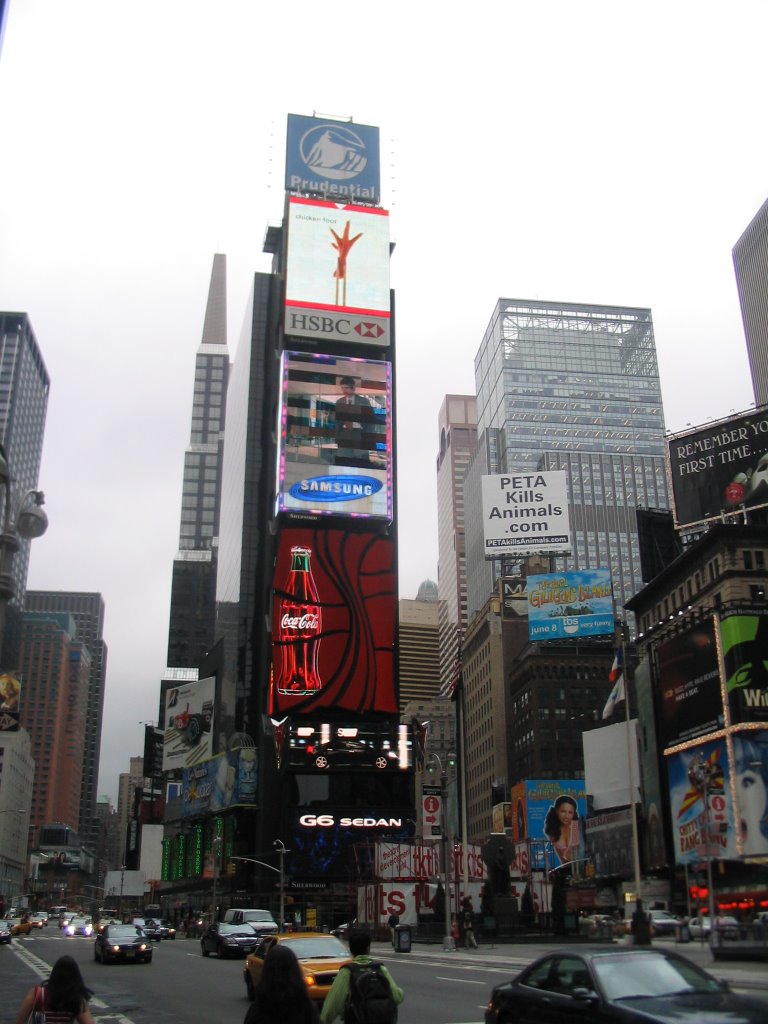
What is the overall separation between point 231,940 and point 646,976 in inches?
1201

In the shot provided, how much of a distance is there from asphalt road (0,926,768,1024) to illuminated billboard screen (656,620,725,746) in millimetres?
43290

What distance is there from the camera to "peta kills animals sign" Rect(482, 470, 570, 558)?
427ft

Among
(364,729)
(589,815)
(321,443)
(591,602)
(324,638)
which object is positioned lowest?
(589,815)

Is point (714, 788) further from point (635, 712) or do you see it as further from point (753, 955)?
point (753, 955)

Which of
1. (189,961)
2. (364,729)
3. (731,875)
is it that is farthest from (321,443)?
(189,961)

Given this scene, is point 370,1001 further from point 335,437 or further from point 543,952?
point 335,437

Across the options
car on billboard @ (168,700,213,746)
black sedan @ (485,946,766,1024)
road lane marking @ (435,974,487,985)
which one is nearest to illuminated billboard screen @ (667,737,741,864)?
road lane marking @ (435,974,487,985)

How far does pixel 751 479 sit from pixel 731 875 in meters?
29.9

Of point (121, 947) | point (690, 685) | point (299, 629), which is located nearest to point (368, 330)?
point (299, 629)

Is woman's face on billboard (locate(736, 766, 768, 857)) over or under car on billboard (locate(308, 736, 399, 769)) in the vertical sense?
under

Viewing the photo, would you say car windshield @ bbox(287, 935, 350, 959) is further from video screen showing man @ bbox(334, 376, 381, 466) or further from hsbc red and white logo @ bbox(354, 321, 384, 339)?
hsbc red and white logo @ bbox(354, 321, 384, 339)

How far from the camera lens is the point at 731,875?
74.6 metres

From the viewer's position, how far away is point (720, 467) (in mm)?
81625

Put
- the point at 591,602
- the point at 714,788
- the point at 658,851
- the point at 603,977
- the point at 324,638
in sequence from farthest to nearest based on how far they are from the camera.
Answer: the point at 591,602 < the point at 324,638 < the point at 658,851 < the point at 714,788 < the point at 603,977
